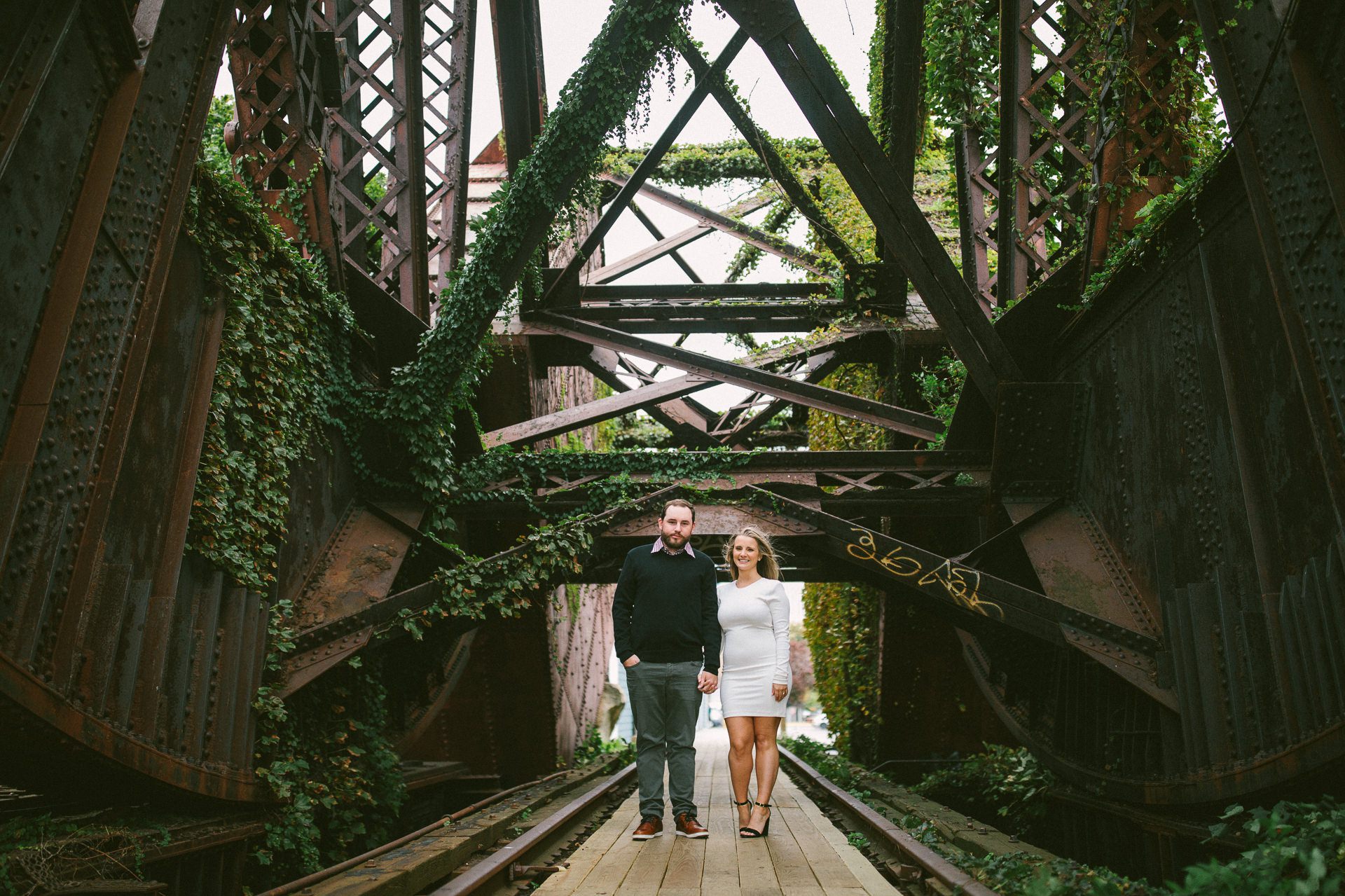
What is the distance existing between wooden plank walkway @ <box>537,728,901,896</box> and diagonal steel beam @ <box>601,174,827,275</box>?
341 inches

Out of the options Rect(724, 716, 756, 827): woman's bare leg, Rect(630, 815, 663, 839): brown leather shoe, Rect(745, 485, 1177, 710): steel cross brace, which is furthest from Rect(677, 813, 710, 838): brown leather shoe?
Rect(745, 485, 1177, 710): steel cross brace

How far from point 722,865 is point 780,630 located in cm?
130

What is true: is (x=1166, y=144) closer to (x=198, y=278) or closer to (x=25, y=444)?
(x=198, y=278)

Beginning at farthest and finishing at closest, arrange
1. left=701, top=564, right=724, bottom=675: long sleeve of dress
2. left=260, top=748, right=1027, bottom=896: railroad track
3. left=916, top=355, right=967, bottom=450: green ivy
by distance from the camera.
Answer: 1. left=916, top=355, right=967, bottom=450: green ivy
2. left=701, top=564, right=724, bottom=675: long sleeve of dress
3. left=260, top=748, right=1027, bottom=896: railroad track

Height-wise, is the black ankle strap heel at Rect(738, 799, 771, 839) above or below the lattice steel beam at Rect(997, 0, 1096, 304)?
below

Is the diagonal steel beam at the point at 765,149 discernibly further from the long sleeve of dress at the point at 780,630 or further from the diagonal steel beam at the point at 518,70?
the long sleeve of dress at the point at 780,630

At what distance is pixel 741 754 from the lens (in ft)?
17.5

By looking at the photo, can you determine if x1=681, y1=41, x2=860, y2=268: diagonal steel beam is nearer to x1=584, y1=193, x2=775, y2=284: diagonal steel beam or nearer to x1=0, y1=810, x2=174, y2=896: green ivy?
x1=584, y1=193, x2=775, y2=284: diagonal steel beam

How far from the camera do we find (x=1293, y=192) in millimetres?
4277

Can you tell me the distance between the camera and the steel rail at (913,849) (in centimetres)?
375

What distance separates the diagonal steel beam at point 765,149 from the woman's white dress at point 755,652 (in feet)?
17.7

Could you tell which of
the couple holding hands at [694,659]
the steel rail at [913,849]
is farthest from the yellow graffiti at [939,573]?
the couple holding hands at [694,659]

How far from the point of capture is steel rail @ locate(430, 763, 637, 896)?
12.9 feet

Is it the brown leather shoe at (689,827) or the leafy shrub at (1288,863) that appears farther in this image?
the brown leather shoe at (689,827)
